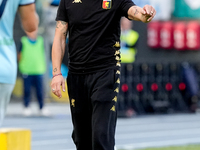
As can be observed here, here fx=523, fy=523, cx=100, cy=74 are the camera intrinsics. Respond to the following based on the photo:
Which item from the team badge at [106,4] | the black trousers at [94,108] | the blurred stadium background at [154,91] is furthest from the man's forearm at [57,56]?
the blurred stadium background at [154,91]

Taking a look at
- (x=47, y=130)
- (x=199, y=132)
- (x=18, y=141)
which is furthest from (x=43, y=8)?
(x=18, y=141)

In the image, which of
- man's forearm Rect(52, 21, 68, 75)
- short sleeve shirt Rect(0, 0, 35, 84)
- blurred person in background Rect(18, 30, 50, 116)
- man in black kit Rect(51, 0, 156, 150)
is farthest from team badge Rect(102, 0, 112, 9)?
blurred person in background Rect(18, 30, 50, 116)

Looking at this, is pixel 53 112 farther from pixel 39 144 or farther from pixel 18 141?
pixel 18 141

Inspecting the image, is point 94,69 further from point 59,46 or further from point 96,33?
point 59,46

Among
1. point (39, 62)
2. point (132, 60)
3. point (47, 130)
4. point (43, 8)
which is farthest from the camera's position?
point (43, 8)

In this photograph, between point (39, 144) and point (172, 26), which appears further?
point (172, 26)

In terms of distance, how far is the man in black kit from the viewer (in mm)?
4211

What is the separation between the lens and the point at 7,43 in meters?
3.89

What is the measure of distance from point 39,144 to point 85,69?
14.6 ft

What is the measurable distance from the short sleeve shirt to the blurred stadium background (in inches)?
184

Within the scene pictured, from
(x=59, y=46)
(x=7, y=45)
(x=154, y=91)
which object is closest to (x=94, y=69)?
(x=59, y=46)

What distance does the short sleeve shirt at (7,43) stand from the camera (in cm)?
382

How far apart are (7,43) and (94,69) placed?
0.77 meters

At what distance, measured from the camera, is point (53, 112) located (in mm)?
14195
